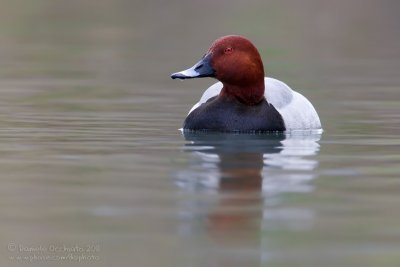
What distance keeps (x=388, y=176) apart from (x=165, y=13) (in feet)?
89.0

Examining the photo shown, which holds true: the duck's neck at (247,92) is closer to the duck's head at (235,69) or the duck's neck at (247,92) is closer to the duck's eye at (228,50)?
the duck's head at (235,69)

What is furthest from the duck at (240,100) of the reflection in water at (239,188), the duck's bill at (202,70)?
the reflection in water at (239,188)

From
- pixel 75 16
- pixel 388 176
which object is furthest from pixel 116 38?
pixel 388 176

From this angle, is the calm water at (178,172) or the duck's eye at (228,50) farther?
the duck's eye at (228,50)

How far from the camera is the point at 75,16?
33875 mm

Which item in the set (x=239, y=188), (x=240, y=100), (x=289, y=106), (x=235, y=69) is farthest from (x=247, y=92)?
(x=239, y=188)

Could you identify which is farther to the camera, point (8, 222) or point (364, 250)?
point (8, 222)

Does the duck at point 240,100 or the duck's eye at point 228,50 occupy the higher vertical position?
the duck's eye at point 228,50

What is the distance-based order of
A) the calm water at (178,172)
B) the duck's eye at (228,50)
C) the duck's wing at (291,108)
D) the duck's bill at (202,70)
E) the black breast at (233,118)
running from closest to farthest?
the calm water at (178,172) → the black breast at (233,118) → the duck's bill at (202,70) → the duck's wing at (291,108) → the duck's eye at (228,50)

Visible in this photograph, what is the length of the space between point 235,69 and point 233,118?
0.54 meters

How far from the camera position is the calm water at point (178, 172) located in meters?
6.32

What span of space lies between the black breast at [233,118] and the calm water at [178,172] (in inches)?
6.2

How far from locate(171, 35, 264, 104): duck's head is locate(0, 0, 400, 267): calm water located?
23.9 inches

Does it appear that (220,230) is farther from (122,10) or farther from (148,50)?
(122,10)
